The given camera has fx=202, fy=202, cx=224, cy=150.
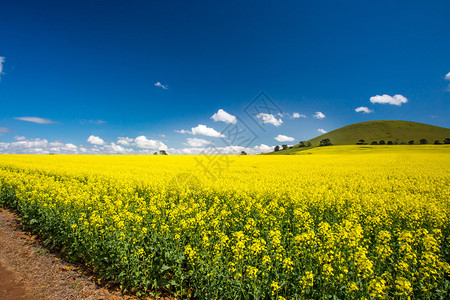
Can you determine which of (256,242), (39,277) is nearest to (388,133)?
(256,242)

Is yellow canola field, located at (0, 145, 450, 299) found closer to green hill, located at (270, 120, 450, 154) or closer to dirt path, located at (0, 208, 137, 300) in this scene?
dirt path, located at (0, 208, 137, 300)

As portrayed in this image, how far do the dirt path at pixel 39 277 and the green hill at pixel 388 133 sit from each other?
73.9 m

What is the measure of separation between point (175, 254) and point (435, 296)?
16.9ft

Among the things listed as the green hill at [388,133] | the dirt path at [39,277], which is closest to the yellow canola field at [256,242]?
the dirt path at [39,277]

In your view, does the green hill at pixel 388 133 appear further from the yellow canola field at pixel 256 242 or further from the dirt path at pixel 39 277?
the dirt path at pixel 39 277

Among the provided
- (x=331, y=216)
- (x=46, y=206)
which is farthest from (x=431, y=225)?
(x=46, y=206)

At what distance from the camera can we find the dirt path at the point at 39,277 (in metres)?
4.61

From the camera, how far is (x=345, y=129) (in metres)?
111

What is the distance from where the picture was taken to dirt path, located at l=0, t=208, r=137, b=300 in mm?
4613

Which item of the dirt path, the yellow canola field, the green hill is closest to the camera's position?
the yellow canola field

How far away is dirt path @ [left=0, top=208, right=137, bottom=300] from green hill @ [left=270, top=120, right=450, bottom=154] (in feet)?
243

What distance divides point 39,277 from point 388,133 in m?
118

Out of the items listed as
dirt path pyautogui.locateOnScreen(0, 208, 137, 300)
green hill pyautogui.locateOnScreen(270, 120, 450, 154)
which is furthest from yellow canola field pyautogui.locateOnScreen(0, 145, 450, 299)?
green hill pyautogui.locateOnScreen(270, 120, 450, 154)

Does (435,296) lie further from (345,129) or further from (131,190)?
(345,129)
